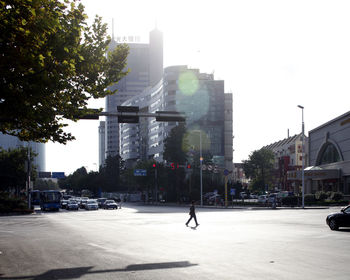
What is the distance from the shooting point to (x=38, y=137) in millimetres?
15594

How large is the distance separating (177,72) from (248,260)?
11776 centimetres

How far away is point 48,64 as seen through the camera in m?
12.4

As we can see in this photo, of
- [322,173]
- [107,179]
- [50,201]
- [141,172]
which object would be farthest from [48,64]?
[107,179]

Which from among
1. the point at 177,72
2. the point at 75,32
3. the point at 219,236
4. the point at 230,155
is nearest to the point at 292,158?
the point at 230,155

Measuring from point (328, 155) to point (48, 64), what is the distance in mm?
74152

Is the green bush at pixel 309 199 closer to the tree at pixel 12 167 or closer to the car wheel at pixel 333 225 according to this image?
the tree at pixel 12 167

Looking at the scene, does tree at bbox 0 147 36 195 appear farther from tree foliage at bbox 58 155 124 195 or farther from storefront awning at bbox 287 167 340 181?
tree foliage at bbox 58 155 124 195

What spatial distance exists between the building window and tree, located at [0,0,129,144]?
66.7m

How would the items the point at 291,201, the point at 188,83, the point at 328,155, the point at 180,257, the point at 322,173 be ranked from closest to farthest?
the point at 180,257
the point at 291,201
the point at 322,173
the point at 328,155
the point at 188,83

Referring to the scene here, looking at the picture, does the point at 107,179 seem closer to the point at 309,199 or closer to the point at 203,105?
the point at 203,105

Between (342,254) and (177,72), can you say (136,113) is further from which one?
(177,72)

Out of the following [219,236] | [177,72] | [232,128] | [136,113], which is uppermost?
[177,72]

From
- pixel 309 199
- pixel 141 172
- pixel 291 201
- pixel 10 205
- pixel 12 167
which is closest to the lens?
pixel 10 205

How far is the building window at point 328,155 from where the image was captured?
7662cm
